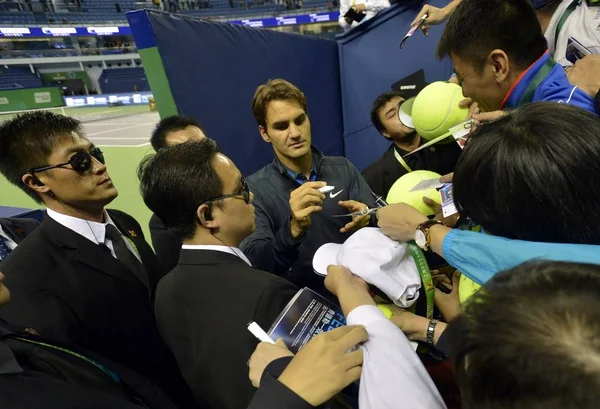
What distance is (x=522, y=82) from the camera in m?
1.22

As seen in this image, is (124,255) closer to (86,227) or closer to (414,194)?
(86,227)

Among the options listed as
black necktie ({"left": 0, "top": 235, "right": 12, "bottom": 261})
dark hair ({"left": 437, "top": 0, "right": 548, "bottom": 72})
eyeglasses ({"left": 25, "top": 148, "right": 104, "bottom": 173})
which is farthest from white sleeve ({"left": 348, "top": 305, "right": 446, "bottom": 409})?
black necktie ({"left": 0, "top": 235, "right": 12, "bottom": 261})

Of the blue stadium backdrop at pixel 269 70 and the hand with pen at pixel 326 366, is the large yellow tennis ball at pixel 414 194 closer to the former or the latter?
the hand with pen at pixel 326 366

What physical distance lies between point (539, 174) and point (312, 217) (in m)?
1.25

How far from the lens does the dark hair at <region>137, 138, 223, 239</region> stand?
3.88 ft

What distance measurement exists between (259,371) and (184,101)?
217 cm

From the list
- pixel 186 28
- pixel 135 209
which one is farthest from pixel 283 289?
pixel 135 209

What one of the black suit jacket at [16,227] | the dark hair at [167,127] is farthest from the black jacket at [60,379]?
the black suit jacket at [16,227]

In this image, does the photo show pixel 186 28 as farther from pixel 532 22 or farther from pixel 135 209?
pixel 135 209

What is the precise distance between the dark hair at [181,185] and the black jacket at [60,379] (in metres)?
0.52

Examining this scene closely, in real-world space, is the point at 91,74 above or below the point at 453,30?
above

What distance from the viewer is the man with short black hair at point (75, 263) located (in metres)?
1.34

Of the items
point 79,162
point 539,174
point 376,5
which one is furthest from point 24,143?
point 376,5

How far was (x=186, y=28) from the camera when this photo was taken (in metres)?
2.44
